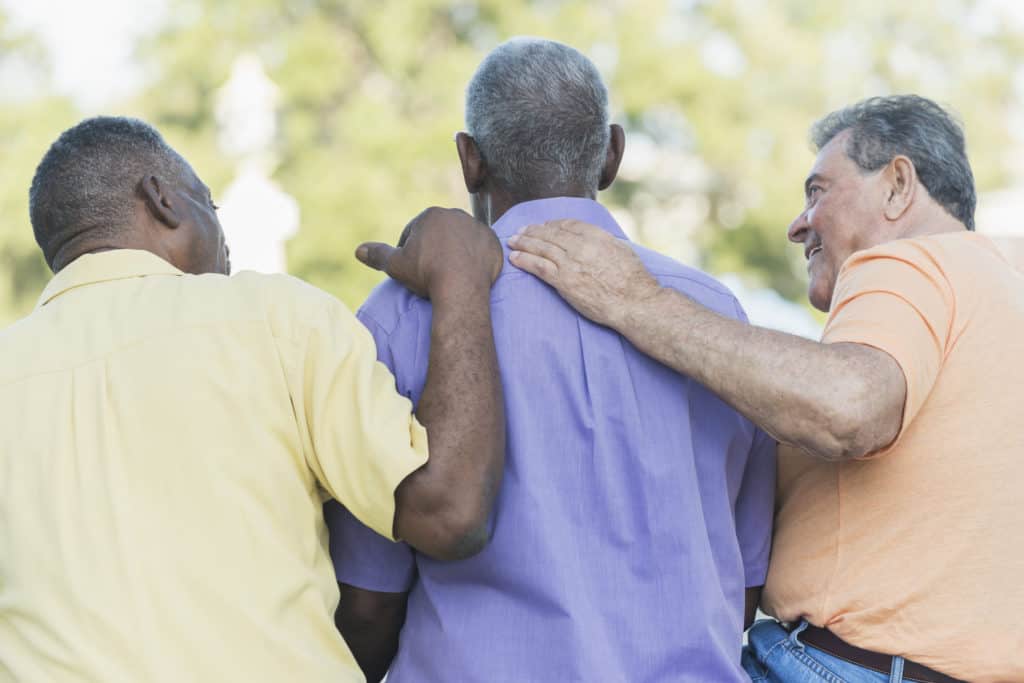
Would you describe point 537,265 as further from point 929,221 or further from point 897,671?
point 897,671

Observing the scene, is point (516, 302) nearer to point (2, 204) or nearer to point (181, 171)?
point (181, 171)

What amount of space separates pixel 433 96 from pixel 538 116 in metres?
14.8

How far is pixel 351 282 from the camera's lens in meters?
15.8

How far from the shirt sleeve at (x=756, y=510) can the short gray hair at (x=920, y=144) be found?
698 mm

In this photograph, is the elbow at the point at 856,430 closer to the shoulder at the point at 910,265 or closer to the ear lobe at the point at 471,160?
the shoulder at the point at 910,265

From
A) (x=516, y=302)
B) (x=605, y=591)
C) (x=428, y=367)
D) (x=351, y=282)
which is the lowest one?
(x=605, y=591)

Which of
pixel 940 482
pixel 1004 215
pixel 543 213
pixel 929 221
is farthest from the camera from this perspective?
pixel 1004 215

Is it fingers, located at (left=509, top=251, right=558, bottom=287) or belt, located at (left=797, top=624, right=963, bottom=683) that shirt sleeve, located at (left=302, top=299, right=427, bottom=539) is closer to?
fingers, located at (left=509, top=251, right=558, bottom=287)

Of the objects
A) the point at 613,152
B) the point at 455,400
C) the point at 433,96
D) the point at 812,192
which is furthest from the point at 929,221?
the point at 433,96

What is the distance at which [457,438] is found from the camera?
2201mm

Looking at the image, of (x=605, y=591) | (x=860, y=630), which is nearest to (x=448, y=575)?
(x=605, y=591)

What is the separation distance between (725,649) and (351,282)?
45.1 ft

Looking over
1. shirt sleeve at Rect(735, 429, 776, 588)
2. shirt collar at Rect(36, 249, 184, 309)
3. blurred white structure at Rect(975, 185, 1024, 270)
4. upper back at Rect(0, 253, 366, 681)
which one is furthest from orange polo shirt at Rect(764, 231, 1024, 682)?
blurred white structure at Rect(975, 185, 1024, 270)

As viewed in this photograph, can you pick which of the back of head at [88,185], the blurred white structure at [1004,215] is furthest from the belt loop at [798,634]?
the blurred white structure at [1004,215]
